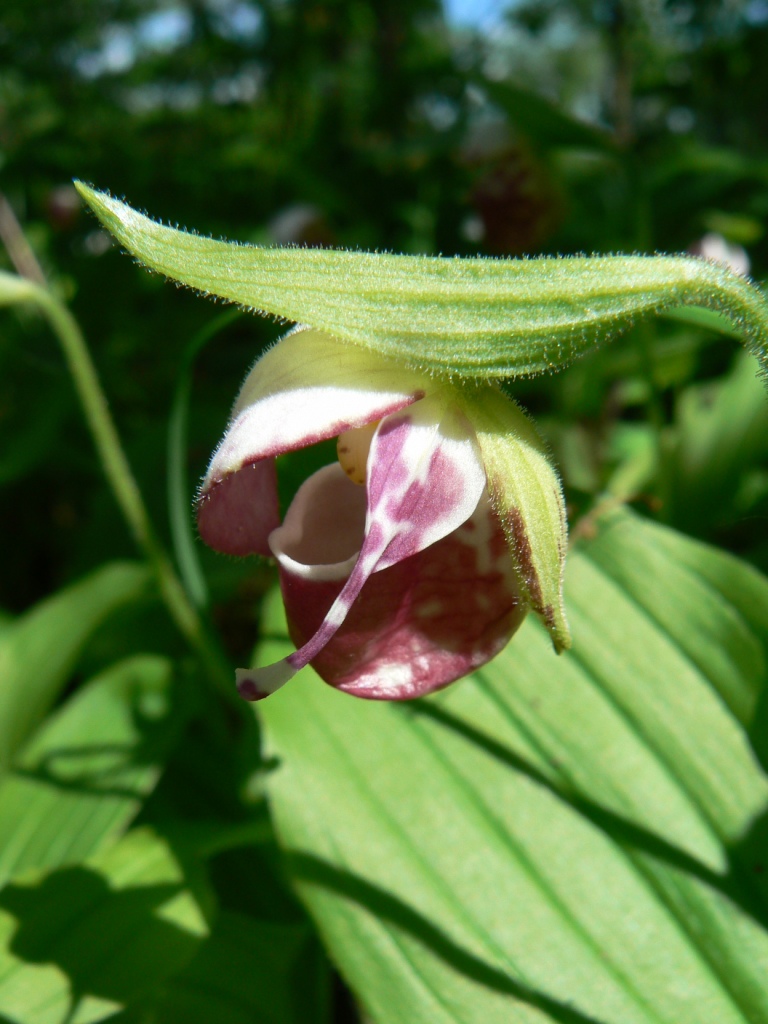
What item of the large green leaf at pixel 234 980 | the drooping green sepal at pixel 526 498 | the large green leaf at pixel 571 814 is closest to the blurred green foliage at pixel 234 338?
the large green leaf at pixel 234 980

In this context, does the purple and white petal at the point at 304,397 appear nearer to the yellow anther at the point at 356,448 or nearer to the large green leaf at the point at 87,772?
the yellow anther at the point at 356,448

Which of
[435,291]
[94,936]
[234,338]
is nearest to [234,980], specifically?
[94,936]

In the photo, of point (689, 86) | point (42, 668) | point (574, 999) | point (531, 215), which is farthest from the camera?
point (689, 86)

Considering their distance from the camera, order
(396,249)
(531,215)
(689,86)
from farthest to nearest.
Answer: (689,86)
(396,249)
(531,215)

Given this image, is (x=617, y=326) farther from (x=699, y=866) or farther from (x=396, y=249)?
(x=396, y=249)

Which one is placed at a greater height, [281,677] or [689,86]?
[281,677]

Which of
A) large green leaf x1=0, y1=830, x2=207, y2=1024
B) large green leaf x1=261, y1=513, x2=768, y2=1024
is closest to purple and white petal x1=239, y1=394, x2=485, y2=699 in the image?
large green leaf x1=261, y1=513, x2=768, y2=1024

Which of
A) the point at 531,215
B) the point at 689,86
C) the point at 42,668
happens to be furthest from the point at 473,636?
the point at 689,86
